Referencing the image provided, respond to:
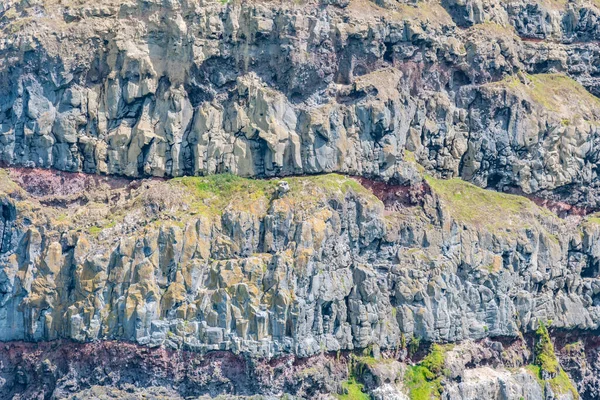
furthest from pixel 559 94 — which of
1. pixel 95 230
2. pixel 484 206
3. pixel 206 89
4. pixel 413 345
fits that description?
pixel 95 230

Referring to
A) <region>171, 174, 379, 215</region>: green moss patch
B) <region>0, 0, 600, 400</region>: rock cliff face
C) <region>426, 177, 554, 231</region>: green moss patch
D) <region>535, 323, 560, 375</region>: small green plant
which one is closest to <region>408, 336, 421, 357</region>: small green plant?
<region>0, 0, 600, 400</region>: rock cliff face

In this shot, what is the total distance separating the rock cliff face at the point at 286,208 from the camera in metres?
72.8

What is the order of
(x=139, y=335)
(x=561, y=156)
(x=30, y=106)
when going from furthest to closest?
1. (x=561, y=156)
2. (x=30, y=106)
3. (x=139, y=335)

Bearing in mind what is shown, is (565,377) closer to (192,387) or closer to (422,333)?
(422,333)

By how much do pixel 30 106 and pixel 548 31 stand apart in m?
30.7

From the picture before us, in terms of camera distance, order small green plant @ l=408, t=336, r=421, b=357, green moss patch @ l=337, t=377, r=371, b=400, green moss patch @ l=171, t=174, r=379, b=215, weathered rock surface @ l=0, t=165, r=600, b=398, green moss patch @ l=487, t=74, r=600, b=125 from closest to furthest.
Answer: weathered rock surface @ l=0, t=165, r=600, b=398
green moss patch @ l=337, t=377, r=371, b=400
green moss patch @ l=171, t=174, r=379, b=215
small green plant @ l=408, t=336, r=421, b=357
green moss patch @ l=487, t=74, r=600, b=125

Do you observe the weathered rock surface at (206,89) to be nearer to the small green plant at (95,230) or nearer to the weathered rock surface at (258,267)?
the weathered rock surface at (258,267)

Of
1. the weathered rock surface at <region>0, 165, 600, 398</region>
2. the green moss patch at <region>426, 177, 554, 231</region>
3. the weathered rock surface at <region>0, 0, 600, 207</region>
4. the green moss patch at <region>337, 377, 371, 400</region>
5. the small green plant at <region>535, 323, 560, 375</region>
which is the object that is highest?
the weathered rock surface at <region>0, 0, 600, 207</region>

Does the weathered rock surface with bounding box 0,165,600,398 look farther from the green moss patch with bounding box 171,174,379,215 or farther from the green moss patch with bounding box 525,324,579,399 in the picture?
the green moss patch with bounding box 525,324,579,399

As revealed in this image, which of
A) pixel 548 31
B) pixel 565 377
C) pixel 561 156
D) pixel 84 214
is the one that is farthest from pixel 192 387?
pixel 548 31

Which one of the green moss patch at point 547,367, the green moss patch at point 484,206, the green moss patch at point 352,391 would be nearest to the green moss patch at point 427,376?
the green moss patch at point 352,391

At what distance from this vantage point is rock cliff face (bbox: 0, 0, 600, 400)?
72.8 meters

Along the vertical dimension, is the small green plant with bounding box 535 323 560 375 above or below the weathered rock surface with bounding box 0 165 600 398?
below

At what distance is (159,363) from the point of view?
237ft
